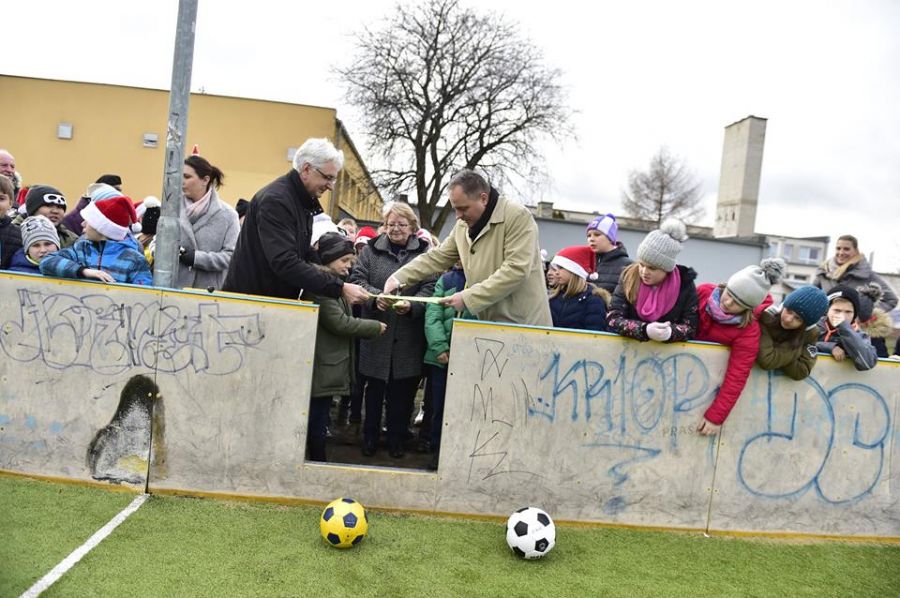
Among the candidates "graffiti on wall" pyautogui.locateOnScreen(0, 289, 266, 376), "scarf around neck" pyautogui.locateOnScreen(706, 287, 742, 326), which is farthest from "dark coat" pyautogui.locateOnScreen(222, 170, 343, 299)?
"scarf around neck" pyautogui.locateOnScreen(706, 287, 742, 326)

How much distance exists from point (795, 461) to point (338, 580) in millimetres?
3225

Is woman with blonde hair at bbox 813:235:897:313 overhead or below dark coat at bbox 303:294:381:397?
overhead

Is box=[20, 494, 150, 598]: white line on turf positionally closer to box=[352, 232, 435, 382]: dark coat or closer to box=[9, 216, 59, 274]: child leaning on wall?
box=[352, 232, 435, 382]: dark coat

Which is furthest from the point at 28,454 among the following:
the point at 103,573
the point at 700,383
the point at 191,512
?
the point at 700,383

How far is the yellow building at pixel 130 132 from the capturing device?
95.1 feet

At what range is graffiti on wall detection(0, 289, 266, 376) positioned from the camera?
4.37m

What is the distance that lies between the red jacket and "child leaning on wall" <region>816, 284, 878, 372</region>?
657mm

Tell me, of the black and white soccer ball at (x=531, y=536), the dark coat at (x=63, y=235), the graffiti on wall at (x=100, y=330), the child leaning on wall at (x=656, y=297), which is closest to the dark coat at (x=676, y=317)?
the child leaning on wall at (x=656, y=297)

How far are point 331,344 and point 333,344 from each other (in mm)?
15

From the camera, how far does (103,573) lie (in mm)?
3348

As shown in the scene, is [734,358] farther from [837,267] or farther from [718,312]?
[837,267]

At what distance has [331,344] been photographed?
4.68m

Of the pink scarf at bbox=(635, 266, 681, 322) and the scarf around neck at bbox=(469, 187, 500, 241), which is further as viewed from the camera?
the scarf around neck at bbox=(469, 187, 500, 241)

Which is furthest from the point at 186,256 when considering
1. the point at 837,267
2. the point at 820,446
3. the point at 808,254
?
the point at 808,254
